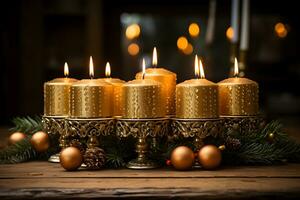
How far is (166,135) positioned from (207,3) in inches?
142

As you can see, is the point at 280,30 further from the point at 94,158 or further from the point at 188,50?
the point at 94,158

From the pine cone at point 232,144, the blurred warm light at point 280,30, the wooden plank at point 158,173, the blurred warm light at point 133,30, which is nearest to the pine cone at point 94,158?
the wooden plank at point 158,173

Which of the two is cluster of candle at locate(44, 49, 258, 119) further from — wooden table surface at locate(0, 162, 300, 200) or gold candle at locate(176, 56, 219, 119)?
wooden table surface at locate(0, 162, 300, 200)

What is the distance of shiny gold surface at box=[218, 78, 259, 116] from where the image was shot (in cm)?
119

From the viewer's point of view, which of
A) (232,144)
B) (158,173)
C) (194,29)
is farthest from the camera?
(194,29)

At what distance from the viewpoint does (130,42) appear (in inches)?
203

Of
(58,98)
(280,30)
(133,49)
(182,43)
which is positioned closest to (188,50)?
(182,43)

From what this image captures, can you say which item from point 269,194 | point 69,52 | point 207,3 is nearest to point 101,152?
point 269,194

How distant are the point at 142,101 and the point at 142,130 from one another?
0.18 ft

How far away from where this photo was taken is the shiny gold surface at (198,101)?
111 cm

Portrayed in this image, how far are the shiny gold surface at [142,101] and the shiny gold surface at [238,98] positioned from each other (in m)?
0.16

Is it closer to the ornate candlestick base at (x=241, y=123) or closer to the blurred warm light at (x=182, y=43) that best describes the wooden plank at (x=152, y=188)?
the ornate candlestick base at (x=241, y=123)

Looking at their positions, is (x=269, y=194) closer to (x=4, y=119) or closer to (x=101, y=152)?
(x=101, y=152)

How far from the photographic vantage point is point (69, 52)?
4379 millimetres
